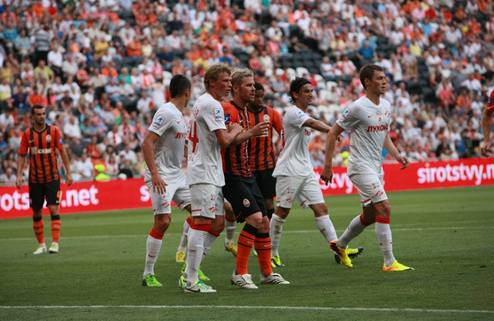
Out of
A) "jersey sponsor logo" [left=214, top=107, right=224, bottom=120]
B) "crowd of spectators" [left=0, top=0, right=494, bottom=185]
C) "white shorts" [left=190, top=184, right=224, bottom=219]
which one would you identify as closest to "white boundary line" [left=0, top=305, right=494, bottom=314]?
"white shorts" [left=190, top=184, right=224, bottom=219]

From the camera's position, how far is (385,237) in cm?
1186

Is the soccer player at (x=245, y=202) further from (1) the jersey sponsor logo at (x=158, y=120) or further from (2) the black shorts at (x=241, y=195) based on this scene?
(1) the jersey sponsor logo at (x=158, y=120)

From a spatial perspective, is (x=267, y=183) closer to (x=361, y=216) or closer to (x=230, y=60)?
(x=361, y=216)

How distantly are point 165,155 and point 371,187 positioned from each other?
2.41m

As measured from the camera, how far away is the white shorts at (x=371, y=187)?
12.1 meters

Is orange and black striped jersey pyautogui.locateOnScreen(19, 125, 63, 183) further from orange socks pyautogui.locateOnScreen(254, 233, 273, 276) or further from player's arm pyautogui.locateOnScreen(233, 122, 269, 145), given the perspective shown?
player's arm pyautogui.locateOnScreen(233, 122, 269, 145)

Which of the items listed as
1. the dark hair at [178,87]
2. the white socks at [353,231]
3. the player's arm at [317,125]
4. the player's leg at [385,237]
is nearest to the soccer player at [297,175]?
the white socks at [353,231]

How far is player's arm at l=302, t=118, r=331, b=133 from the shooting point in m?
12.3

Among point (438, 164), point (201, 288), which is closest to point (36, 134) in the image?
point (201, 288)

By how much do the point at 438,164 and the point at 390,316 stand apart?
25.4m

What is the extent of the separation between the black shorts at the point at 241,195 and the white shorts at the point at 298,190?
95.1 inches

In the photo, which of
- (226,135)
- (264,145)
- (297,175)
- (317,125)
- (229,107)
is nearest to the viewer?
(226,135)

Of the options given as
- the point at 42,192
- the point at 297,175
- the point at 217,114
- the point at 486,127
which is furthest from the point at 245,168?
the point at 42,192

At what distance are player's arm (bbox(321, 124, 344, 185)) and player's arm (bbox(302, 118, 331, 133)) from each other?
12cm
